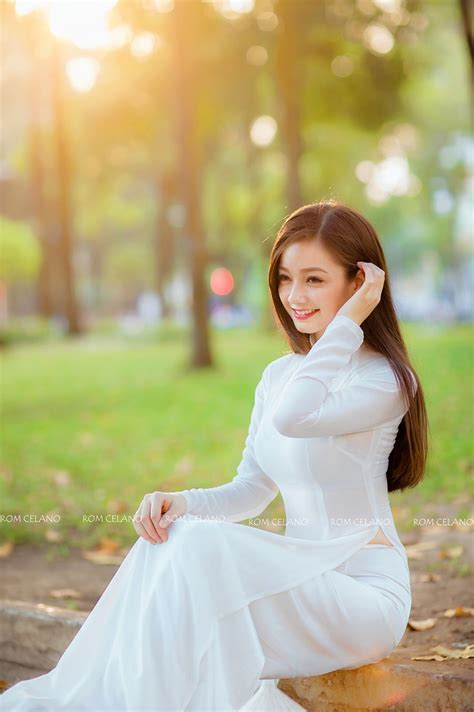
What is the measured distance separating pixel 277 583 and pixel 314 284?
98 centimetres

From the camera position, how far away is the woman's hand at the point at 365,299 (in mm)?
3043

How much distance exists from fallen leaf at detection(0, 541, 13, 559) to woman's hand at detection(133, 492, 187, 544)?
133 inches

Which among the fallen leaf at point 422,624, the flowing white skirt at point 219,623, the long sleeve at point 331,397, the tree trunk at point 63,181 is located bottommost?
the fallen leaf at point 422,624

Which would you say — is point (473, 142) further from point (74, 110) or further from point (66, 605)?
point (66, 605)

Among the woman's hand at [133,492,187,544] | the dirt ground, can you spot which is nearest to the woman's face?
the woman's hand at [133,492,187,544]

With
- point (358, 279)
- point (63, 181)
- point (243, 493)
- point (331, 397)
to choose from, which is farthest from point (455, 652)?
point (63, 181)

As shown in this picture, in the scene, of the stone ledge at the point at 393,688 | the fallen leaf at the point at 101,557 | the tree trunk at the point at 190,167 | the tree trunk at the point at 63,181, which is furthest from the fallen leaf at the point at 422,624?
the tree trunk at the point at 63,181

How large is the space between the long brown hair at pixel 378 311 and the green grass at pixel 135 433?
24.6 inches

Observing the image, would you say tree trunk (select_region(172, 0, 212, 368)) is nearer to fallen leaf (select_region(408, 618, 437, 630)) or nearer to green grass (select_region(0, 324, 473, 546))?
green grass (select_region(0, 324, 473, 546))

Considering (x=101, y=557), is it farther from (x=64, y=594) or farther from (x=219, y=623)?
(x=219, y=623)

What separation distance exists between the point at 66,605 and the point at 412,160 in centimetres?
3482

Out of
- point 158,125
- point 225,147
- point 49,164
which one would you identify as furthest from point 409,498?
point 49,164

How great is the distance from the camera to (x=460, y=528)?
20.1 feet

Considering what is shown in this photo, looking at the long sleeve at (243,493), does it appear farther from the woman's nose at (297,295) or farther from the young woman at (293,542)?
the woman's nose at (297,295)
